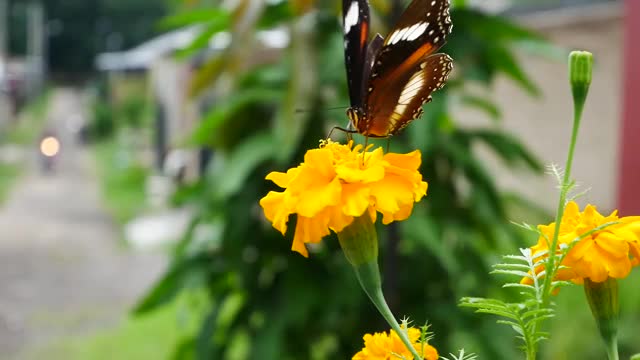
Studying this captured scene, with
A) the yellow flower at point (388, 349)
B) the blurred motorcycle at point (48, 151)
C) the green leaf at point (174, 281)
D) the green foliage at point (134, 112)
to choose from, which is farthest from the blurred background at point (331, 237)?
the green foliage at point (134, 112)

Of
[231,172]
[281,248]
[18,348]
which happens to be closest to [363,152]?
[231,172]

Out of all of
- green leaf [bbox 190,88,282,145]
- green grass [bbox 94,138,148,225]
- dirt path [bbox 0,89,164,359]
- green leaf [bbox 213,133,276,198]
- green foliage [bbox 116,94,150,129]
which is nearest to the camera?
green leaf [bbox 213,133,276,198]

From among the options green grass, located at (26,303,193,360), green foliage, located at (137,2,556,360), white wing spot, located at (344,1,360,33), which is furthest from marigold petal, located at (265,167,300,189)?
green grass, located at (26,303,193,360)

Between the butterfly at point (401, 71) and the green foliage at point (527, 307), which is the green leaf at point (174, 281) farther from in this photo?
the green foliage at point (527, 307)

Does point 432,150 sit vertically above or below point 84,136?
above

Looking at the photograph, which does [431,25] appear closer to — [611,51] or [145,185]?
[611,51]

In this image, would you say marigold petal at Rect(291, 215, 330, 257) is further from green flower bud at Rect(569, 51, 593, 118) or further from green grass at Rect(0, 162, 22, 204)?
green grass at Rect(0, 162, 22, 204)
